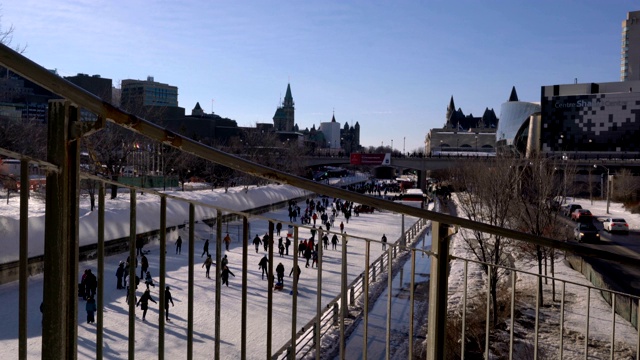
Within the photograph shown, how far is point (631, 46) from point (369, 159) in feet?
303

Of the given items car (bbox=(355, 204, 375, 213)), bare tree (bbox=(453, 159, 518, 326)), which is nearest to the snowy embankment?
car (bbox=(355, 204, 375, 213))

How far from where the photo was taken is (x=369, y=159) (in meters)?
58.4

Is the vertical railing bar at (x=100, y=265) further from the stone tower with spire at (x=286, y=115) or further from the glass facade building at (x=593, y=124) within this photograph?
the stone tower with spire at (x=286, y=115)

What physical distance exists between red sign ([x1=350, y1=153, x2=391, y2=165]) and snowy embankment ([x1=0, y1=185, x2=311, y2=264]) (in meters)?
10.8

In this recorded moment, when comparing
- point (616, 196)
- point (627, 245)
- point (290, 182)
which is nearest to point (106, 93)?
point (627, 245)

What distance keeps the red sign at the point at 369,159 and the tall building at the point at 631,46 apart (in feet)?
276

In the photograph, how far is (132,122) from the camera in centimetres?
190

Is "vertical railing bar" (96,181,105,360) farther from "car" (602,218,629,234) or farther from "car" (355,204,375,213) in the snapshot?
"car" (355,204,375,213)

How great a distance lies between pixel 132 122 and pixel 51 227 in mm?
430

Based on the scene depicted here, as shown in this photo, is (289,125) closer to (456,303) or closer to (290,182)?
(456,303)

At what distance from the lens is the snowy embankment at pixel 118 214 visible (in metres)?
5.11

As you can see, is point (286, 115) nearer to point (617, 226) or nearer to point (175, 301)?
point (617, 226)

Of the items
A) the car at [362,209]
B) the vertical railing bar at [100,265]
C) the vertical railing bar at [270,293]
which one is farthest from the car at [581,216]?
the vertical railing bar at [100,265]

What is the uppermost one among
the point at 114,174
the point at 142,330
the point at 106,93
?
the point at 106,93
